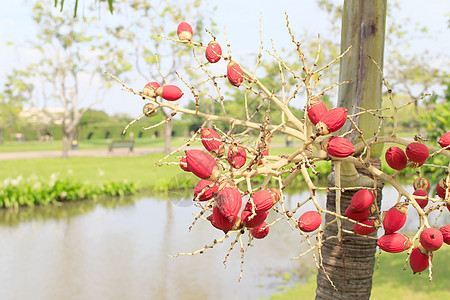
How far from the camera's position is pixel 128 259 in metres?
6.95

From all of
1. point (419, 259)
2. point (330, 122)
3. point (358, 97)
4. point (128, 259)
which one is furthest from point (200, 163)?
point (128, 259)

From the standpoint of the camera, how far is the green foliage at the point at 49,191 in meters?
10.1

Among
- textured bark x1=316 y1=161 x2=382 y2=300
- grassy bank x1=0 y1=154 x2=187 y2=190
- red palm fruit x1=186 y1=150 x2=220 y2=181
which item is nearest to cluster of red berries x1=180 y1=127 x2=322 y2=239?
red palm fruit x1=186 y1=150 x2=220 y2=181

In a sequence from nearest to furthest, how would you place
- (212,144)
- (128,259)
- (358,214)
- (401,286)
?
1. (212,144)
2. (358,214)
3. (401,286)
4. (128,259)

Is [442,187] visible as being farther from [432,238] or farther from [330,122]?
[330,122]

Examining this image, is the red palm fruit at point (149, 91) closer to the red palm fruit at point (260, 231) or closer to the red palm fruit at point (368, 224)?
the red palm fruit at point (260, 231)

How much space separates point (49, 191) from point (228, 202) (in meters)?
10.5

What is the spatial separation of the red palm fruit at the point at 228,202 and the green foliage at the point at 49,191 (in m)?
10.2

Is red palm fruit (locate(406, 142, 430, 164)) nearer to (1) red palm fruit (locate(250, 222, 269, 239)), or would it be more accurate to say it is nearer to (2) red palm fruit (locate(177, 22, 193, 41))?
(1) red palm fruit (locate(250, 222, 269, 239))

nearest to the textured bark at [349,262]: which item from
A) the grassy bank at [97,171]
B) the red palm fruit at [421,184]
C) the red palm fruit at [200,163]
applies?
the red palm fruit at [421,184]

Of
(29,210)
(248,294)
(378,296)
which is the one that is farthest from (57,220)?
(378,296)

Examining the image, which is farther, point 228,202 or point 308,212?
point 308,212

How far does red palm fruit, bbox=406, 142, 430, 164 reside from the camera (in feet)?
3.63

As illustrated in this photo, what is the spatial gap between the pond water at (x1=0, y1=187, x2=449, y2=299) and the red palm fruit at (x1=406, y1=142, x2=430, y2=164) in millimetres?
4872
